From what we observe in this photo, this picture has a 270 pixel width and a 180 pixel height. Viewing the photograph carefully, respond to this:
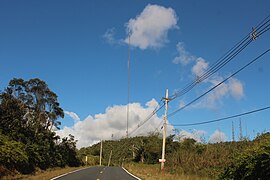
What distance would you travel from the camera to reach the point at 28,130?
36.0 metres

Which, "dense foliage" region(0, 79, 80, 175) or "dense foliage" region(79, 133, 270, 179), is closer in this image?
"dense foliage" region(79, 133, 270, 179)

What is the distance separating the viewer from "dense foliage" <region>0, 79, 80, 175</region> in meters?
27.2

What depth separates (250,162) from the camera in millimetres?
13070

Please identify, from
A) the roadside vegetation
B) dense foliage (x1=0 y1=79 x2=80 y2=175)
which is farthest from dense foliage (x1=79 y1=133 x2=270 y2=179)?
dense foliage (x1=0 y1=79 x2=80 y2=175)

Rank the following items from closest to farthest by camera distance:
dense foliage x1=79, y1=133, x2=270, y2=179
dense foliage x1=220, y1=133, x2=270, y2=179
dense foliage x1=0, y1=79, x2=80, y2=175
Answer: dense foliage x1=220, y1=133, x2=270, y2=179 → dense foliage x1=79, y1=133, x2=270, y2=179 → dense foliage x1=0, y1=79, x2=80, y2=175

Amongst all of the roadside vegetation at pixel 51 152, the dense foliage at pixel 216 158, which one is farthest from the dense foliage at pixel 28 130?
the dense foliage at pixel 216 158

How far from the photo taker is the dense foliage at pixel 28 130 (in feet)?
89.2

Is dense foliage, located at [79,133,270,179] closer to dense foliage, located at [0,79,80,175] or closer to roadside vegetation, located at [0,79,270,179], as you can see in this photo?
roadside vegetation, located at [0,79,270,179]

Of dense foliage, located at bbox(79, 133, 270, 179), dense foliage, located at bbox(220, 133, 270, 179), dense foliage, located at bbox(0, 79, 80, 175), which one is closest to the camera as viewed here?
dense foliage, located at bbox(220, 133, 270, 179)

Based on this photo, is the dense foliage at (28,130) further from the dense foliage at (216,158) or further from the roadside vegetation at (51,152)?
the dense foliage at (216,158)

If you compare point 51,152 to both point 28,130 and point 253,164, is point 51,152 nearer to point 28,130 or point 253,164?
point 28,130

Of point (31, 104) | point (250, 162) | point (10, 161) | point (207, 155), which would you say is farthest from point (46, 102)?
point (250, 162)

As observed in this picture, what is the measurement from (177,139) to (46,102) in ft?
127

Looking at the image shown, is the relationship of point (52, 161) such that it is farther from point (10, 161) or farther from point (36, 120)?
point (10, 161)
